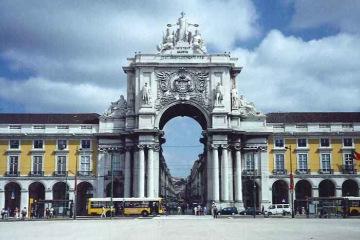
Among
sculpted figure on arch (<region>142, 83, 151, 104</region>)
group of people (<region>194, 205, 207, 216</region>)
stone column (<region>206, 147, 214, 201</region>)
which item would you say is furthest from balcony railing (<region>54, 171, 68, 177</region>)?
stone column (<region>206, 147, 214, 201</region>)

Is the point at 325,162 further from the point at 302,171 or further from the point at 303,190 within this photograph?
the point at 303,190

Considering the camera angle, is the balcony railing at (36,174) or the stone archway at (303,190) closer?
the balcony railing at (36,174)

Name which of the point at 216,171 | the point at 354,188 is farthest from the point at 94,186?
the point at 354,188

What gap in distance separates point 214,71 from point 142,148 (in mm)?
16318

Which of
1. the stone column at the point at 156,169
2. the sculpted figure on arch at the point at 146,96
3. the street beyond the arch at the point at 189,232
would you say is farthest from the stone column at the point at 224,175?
the street beyond the arch at the point at 189,232

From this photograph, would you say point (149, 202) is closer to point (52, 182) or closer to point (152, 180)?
point (152, 180)

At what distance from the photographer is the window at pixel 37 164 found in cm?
8300

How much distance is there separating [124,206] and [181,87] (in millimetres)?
20506

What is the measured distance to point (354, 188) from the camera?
84.6 metres

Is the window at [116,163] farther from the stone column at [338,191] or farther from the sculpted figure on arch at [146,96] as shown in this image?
the stone column at [338,191]

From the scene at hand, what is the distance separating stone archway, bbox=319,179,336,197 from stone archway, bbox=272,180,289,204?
17.4ft

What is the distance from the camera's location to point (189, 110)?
87.1 meters

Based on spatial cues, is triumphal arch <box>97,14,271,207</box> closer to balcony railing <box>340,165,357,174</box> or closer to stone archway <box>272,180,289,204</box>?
stone archway <box>272,180,289,204</box>

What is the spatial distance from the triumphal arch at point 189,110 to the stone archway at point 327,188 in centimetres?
920
